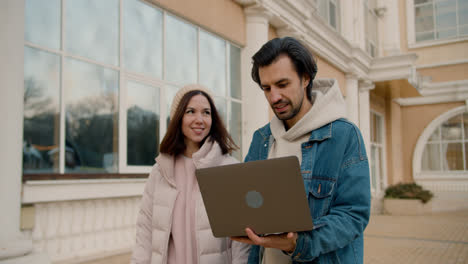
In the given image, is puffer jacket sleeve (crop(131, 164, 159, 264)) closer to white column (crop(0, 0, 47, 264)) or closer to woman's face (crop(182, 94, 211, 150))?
woman's face (crop(182, 94, 211, 150))

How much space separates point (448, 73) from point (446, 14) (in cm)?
291

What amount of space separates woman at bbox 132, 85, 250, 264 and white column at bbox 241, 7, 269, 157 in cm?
455

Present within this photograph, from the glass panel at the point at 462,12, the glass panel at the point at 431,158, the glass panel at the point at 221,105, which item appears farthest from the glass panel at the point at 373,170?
the glass panel at the point at 221,105

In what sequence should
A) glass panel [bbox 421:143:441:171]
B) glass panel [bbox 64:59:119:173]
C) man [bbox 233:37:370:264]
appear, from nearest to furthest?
man [bbox 233:37:370:264], glass panel [bbox 64:59:119:173], glass panel [bbox 421:143:441:171]

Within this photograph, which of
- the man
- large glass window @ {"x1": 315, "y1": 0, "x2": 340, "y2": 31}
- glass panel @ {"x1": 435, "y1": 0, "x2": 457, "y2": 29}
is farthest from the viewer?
glass panel @ {"x1": 435, "y1": 0, "x2": 457, "y2": 29}

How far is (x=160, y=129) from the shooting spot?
5.50 m

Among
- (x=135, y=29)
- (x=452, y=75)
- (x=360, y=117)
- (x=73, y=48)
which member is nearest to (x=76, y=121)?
(x=73, y=48)

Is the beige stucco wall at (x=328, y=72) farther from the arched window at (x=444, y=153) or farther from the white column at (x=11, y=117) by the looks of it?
the white column at (x=11, y=117)

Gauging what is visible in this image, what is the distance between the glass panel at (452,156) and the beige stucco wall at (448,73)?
287cm

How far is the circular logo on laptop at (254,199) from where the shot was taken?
1415 millimetres

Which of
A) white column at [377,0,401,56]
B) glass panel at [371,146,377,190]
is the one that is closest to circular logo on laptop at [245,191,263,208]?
glass panel at [371,146,377,190]

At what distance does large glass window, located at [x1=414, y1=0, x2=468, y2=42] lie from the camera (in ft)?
57.4

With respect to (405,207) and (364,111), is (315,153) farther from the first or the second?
(405,207)

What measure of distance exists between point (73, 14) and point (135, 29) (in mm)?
999
